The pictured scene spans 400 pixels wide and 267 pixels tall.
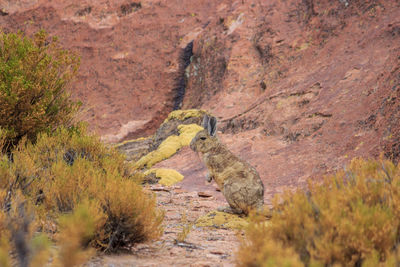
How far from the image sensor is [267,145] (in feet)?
43.2

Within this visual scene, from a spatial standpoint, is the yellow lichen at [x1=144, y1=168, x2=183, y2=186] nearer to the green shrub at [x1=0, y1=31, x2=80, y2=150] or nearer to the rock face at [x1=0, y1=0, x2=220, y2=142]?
the green shrub at [x1=0, y1=31, x2=80, y2=150]

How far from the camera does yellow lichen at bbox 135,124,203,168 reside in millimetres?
15734

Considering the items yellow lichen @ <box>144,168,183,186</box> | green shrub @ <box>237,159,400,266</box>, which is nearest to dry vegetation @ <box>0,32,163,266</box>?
green shrub @ <box>237,159,400,266</box>

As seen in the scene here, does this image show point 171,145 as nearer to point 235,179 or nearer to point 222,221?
point 235,179

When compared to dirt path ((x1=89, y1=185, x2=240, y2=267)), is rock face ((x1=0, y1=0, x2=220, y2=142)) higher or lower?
higher

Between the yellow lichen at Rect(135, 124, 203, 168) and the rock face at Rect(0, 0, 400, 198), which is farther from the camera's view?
the yellow lichen at Rect(135, 124, 203, 168)

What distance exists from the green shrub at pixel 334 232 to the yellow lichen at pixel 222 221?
293 cm

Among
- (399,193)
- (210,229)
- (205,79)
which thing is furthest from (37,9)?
(399,193)

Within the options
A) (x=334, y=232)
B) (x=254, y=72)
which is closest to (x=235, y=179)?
(x=334, y=232)

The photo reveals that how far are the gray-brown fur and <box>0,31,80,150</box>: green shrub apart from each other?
3.18 metres

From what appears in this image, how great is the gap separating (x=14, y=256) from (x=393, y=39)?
14.5 meters

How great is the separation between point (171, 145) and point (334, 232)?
1437cm

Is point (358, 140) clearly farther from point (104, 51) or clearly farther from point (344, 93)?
point (104, 51)

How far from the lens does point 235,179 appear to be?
5.77 meters
